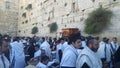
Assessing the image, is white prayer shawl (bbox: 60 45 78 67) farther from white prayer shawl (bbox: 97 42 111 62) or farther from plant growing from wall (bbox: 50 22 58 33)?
plant growing from wall (bbox: 50 22 58 33)

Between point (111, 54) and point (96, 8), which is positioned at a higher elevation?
point (96, 8)

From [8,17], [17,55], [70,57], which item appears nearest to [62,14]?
[8,17]

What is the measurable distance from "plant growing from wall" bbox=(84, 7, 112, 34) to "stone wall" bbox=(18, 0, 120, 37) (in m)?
0.27

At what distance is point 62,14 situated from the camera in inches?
905

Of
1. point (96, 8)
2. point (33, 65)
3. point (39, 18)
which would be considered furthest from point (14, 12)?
point (33, 65)

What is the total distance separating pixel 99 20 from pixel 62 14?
26.8 feet

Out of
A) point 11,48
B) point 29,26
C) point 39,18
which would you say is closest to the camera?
point 11,48

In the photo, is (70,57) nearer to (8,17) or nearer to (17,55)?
(17,55)

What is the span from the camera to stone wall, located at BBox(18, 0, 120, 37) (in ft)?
50.0

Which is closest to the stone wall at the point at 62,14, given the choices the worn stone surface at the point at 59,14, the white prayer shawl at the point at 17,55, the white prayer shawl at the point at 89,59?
the worn stone surface at the point at 59,14

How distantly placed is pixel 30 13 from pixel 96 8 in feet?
56.9

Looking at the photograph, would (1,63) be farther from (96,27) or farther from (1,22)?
(1,22)

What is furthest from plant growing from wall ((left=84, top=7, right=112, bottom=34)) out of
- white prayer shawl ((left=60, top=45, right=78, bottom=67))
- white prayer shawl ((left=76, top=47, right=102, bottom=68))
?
white prayer shawl ((left=76, top=47, right=102, bottom=68))

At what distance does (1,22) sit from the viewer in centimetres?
3528
